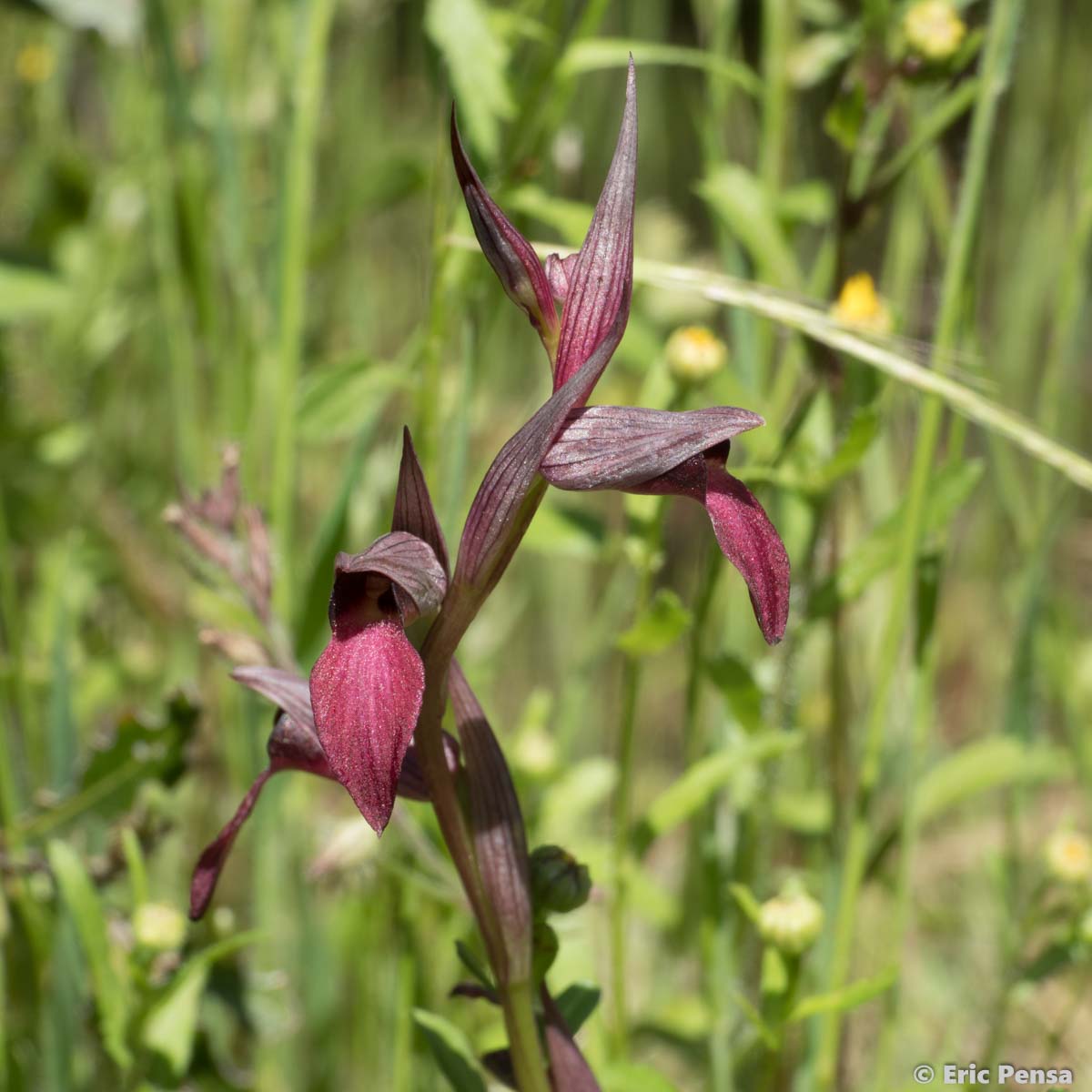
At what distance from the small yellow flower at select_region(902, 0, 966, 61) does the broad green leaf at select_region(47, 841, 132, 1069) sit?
0.73 metres

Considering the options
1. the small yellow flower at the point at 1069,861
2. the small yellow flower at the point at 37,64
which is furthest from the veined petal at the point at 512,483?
the small yellow flower at the point at 37,64

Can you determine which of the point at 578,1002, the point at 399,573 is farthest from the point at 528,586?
the point at 399,573

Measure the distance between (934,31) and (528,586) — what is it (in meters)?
1.14

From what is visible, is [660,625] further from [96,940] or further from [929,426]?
[96,940]

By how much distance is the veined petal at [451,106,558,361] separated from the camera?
0.47 m

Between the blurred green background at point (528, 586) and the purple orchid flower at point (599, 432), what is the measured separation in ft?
0.69

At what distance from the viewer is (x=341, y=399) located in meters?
0.98

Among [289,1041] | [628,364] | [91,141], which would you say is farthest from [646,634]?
[91,141]

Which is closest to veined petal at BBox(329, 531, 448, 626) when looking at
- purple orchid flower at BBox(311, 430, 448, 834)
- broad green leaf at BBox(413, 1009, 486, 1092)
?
purple orchid flower at BBox(311, 430, 448, 834)

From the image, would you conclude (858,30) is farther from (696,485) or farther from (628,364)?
(696,485)

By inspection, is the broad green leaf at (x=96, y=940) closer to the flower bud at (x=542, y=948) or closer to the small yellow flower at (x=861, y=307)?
the flower bud at (x=542, y=948)

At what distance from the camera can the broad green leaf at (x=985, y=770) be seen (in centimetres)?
98

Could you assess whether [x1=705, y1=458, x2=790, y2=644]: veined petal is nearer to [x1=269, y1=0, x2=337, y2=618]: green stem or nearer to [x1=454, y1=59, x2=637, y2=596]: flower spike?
[x1=454, y1=59, x2=637, y2=596]: flower spike

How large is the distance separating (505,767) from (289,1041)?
790mm
